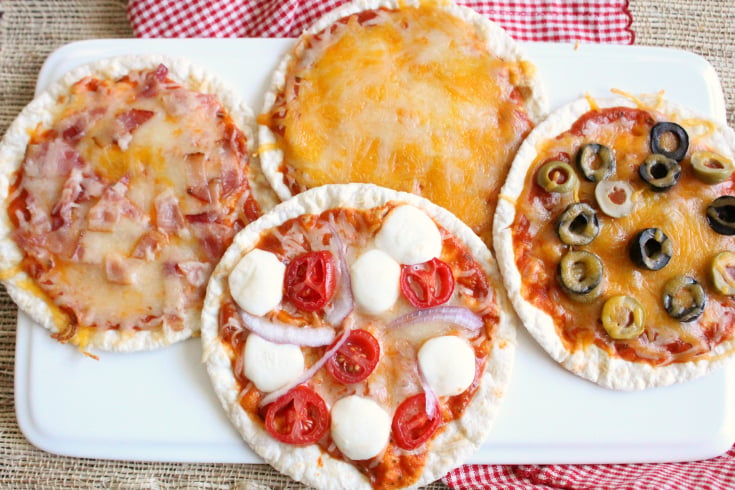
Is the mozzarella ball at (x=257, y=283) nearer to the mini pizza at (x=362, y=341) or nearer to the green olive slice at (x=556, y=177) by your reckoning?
the mini pizza at (x=362, y=341)

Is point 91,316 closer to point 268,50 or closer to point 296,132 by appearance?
point 296,132

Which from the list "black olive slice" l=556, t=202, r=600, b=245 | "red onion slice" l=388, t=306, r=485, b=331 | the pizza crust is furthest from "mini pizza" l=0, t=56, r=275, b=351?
"black olive slice" l=556, t=202, r=600, b=245

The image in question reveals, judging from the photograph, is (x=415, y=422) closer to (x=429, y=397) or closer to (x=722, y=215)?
(x=429, y=397)

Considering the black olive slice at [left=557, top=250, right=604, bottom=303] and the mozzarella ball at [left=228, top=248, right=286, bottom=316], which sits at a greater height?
the black olive slice at [left=557, top=250, right=604, bottom=303]

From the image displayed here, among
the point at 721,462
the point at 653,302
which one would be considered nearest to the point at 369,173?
the point at 653,302

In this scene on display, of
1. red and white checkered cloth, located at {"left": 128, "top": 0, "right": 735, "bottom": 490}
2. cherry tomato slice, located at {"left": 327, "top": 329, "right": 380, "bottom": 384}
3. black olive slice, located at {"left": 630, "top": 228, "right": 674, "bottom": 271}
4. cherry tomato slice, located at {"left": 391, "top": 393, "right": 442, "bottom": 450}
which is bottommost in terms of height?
cherry tomato slice, located at {"left": 391, "top": 393, "right": 442, "bottom": 450}

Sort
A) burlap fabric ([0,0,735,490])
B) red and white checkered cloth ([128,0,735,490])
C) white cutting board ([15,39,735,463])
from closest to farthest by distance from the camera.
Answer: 1. white cutting board ([15,39,735,463])
2. red and white checkered cloth ([128,0,735,490])
3. burlap fabric ([0,0,735,490])

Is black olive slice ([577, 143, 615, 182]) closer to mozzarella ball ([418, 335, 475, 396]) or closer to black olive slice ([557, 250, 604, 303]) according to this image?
black olive slice ([557, 250, 604, 303])
